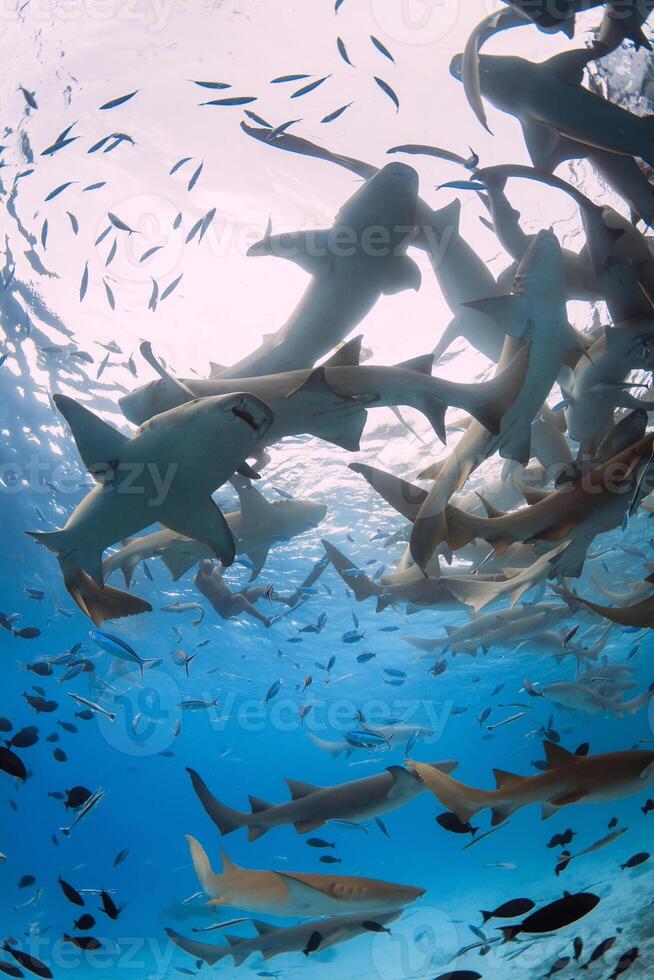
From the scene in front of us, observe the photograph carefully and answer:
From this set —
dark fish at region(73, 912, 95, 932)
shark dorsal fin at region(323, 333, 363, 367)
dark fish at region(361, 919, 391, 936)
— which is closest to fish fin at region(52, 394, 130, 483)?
shark dorsal fin at region(323, 333, 363, 367)

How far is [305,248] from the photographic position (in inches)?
209

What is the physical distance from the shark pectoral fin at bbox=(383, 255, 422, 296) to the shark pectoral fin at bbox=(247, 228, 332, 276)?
26.7 inches

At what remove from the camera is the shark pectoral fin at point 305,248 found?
5.30 meters

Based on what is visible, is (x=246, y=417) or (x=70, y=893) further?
(x=70, y=893)

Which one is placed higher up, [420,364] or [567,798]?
[420,364]

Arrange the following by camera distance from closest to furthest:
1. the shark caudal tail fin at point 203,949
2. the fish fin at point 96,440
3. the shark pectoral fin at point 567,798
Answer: the fish fin at point 96,440, the shark pectoral fin at point 567,798, the shark caudal tail fin at point 203,949

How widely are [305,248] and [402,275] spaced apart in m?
1.04

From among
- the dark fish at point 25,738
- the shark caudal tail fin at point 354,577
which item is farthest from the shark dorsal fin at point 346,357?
the dark fish at point 25,738

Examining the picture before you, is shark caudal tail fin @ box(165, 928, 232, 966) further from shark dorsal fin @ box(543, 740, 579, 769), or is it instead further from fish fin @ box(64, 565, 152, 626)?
fish fin @ box(64, 565, 152, 626)

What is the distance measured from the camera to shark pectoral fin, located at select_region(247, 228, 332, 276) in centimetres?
530

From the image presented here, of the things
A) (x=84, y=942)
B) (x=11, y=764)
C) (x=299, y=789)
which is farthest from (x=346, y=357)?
(x=84, y=942)

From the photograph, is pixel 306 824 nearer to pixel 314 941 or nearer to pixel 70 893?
pixel 314 941

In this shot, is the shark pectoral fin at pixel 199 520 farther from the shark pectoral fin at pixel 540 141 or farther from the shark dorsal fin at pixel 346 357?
the shark pectoral fin at pixel 540 141

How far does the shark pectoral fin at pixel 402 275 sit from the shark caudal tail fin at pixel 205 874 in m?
7.64
